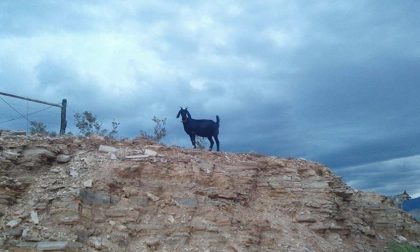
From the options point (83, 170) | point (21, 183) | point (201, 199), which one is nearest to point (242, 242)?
point (201, 199)

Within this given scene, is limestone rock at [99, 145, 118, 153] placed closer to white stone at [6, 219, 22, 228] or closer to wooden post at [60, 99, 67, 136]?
white stone at [6, 219, 22, 228]

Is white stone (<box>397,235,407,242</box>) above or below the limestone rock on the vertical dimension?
below

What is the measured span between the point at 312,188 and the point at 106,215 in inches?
203

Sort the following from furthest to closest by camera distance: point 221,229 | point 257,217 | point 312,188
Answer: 1. point 312,188
2. point 257,217
3. point 221,229

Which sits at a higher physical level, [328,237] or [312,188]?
[312,188]

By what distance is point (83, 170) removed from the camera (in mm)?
10961

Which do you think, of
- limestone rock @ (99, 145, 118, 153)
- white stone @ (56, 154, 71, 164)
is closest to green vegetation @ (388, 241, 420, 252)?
limestone rock @ (99, 145, 118, 153)

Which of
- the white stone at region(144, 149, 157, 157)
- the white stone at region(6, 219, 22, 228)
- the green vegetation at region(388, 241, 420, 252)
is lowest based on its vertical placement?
the green vegetation at region(388, 241, 420, 252)

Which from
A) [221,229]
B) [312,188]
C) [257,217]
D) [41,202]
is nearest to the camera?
[41,202]

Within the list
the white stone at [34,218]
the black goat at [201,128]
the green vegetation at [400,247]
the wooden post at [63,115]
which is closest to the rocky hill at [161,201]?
the white stone at [34,218]

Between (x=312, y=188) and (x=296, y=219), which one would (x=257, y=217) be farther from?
(x=312, y=188)

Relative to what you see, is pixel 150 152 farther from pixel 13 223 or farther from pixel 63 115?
pixel 63 115

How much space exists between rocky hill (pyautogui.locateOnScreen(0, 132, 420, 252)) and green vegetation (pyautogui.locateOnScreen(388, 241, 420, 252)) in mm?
271

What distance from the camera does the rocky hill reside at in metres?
9.77
